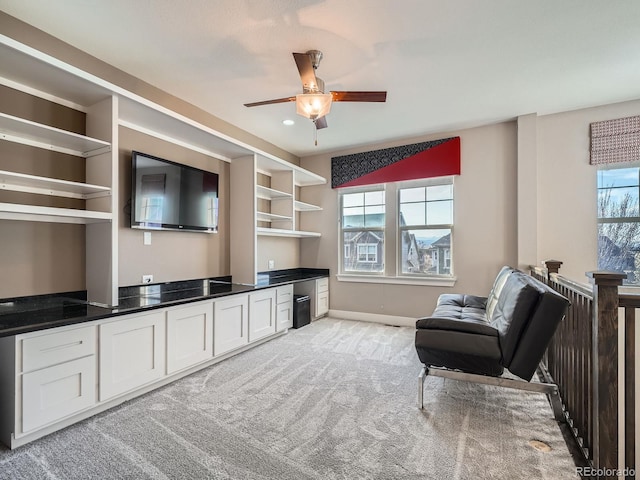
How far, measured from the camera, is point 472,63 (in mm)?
2773

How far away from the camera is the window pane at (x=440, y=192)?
4.49 meters

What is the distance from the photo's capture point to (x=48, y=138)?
234cm

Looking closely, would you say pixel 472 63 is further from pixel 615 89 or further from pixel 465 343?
pixel 465 343

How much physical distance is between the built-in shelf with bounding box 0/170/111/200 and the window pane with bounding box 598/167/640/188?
5.15 meters

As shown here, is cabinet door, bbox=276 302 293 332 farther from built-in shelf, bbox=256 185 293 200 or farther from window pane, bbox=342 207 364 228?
window pane, bbox=342 207 364 228

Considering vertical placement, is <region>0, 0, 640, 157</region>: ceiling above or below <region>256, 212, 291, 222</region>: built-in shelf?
above

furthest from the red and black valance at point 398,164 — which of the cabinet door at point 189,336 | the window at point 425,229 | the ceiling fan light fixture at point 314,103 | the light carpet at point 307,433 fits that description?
the cabinet door at point 189,336

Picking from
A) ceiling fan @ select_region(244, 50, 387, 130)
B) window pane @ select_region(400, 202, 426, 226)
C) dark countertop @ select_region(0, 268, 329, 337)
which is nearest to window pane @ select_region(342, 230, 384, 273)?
window pane @ select_region(400, 202, 426, 226)

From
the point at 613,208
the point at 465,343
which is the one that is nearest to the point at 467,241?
the point at 613,208

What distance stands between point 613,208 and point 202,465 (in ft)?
15.7

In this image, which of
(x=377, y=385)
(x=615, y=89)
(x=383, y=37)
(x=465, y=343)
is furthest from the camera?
(x=615, y=89)

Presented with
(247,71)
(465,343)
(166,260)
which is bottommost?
(465,343)

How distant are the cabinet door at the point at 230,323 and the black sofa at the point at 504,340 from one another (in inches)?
75.3

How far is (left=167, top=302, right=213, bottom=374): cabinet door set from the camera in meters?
2.67
